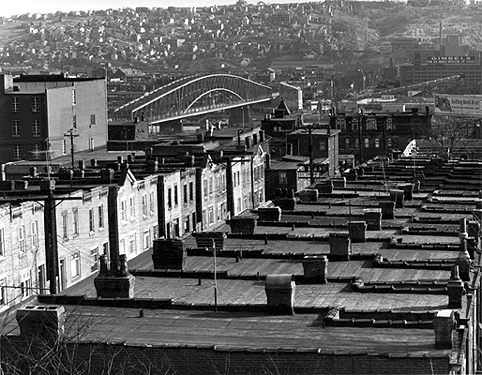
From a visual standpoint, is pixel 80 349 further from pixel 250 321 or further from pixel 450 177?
pixel 450 177

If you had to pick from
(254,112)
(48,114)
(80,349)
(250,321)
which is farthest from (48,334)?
(254,112)

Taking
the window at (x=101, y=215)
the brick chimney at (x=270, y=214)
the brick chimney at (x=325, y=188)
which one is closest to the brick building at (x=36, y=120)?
the window at (x=101, y=215)

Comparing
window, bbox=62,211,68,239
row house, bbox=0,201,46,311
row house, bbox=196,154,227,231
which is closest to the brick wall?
row house, bbox=0,201,46,311

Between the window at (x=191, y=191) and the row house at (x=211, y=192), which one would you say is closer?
the window at (x=191, y=191)

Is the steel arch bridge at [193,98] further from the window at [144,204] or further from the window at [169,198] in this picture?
the window at [144,204]

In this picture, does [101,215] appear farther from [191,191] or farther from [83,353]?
[83,353]

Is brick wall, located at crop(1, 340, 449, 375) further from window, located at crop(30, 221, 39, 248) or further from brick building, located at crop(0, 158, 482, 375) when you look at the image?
window, located at crop(30, 221, 39, 248)

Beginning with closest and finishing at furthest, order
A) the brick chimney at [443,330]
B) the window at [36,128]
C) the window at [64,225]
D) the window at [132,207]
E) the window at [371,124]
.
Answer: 1. the brick chimney at [443,330]
2. the window at [64,225]
3. the window at [132,207]
4. the window at [36,128]
5. the window at [371,124]
